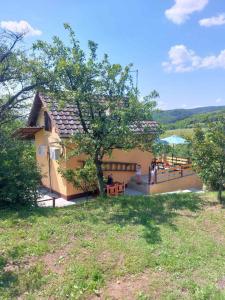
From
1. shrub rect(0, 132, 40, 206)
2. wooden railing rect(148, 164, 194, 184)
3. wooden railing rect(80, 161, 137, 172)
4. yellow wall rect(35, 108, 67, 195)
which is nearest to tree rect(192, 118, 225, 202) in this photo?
shrub rect(0, 132, 40, 206)

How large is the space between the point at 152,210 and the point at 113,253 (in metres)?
3.62

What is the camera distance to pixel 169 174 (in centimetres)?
1905

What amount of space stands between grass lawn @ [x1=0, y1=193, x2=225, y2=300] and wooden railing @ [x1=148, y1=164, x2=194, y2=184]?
7.98 metres

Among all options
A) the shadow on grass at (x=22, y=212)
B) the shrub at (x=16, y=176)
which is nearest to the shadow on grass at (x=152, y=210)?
the shadow on grass at (x=22, y=212)

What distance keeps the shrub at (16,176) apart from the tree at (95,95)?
190 centimetres

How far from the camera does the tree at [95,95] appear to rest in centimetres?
1052

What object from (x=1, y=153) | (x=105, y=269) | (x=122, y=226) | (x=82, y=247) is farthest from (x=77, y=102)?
(x=105, y=269)

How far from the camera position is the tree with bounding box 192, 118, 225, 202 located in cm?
1021

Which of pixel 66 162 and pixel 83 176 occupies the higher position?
pixel 66 162

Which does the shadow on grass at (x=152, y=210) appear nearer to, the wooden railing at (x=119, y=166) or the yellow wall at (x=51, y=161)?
the wooden railing at (x=119, y=166)

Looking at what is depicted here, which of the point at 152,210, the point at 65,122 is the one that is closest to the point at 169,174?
the point at 65,122

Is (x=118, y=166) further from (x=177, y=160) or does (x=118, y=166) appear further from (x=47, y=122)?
(x=177, y=160)

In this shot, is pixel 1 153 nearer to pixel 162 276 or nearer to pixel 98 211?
pixel 98 211

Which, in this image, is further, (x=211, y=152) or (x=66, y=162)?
(x=66, y=162)
